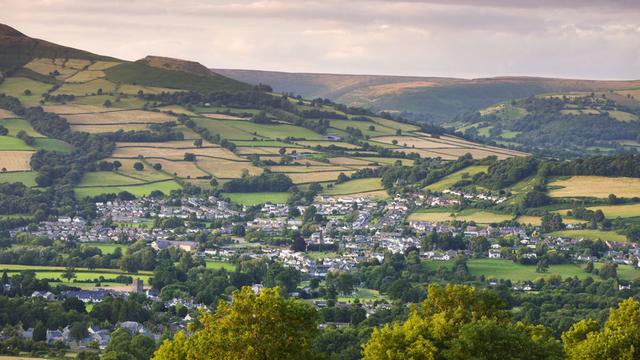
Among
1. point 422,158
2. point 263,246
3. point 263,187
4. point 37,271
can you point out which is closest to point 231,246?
point 263,246

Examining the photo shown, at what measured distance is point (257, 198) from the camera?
158000 millimetres

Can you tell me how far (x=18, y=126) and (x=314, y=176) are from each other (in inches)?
1581

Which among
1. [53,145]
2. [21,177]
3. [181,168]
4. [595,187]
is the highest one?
[53,145]

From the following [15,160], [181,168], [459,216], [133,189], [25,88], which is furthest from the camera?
[25,88]

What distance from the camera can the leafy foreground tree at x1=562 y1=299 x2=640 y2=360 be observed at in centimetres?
5301

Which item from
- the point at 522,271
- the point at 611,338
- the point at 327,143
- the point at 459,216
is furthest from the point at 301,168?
the point at 611,338

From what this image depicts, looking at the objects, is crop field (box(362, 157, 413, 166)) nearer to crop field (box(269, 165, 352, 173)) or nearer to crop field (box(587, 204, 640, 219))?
crop field (box(269, 165, 352, 173))

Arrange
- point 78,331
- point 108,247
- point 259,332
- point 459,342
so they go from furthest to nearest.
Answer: point 108,247, point 78,331, point 459,342, point 259,332

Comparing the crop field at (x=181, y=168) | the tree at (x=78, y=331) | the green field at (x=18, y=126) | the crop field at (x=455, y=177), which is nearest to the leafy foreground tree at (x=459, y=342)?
the tree at (x=78, y=331)

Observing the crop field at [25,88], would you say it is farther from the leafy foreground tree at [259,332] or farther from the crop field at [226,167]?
the leafy foreground tree at [259,332]

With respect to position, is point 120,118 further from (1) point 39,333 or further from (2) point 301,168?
(1) point 39,333

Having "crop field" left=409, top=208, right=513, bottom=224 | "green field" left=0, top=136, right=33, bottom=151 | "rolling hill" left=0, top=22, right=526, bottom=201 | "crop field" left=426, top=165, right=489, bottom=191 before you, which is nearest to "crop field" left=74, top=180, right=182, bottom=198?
"rolling hill" left=0, top=22, right=526, bottom=201

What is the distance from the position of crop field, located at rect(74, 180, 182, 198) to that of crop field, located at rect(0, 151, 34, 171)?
23.9ft

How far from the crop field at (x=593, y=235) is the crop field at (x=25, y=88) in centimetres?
8484
